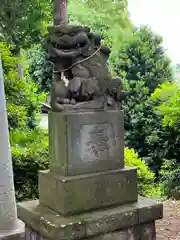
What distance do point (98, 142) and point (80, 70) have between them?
0.74 m

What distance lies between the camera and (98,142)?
347 cm

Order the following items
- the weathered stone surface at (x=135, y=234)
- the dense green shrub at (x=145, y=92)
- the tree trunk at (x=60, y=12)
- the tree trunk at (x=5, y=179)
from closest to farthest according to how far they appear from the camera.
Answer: the weathered stone surface at (x=135, y=234) → the tree trunk at (x=5, y=179) → the tree trunk at (x=60, y=12) → the dense green shrub at (x=145, y=92)

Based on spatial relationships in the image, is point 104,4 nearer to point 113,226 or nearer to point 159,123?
point 159,123

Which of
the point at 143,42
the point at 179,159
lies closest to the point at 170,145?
the point at 179,159

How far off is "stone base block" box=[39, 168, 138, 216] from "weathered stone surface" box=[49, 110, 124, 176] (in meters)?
0.09

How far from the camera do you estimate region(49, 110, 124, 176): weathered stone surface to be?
10.8 feet

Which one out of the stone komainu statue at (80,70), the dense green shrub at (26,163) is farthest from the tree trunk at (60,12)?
the stone komainu statue at (80,70)

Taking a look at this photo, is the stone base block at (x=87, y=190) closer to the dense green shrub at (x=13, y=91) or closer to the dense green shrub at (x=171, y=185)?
the dense green shrub at (x=13, y=91)

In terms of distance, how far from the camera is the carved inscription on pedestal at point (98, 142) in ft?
11.1

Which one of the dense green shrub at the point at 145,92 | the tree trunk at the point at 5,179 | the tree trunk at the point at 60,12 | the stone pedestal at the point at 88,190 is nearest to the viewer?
the stone pedestal at the point at 88,190

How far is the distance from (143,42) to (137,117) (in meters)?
2.75

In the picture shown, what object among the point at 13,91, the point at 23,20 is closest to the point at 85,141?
the point at 13,91

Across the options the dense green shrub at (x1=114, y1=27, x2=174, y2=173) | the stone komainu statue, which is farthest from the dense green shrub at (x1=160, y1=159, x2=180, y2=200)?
the stone komainu statue

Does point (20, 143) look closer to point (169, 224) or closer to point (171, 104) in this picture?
point (169, 224)
